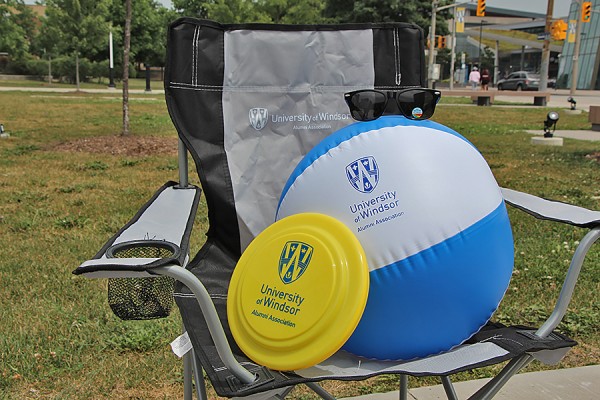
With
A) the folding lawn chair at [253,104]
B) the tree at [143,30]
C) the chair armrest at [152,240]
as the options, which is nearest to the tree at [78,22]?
the tree at [143,30]

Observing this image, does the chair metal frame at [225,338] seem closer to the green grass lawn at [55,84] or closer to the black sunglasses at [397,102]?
the black sunglasses at [397,102]

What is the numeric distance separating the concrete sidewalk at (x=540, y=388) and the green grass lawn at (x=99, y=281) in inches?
4.5

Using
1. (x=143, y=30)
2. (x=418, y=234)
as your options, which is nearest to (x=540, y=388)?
(x=418, y=234)

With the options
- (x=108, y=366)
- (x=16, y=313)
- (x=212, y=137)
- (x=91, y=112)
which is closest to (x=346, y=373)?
(x=212, y=137)

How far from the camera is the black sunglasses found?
5.56 feet

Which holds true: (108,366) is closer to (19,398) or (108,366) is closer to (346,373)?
(19,398)

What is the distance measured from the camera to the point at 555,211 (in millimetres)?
1748

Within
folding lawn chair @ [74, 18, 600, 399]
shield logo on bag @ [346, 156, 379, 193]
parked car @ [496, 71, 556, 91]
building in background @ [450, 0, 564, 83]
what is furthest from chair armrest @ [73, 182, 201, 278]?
building in background @ [450, 0, 564, 83]

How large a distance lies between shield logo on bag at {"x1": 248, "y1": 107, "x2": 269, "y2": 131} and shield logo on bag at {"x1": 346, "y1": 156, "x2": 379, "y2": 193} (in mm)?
793

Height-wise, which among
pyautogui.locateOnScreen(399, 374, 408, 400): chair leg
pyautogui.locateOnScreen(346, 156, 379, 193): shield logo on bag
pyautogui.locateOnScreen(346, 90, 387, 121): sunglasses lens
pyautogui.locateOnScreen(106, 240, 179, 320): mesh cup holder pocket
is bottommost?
pyautogui.locateOnScreen(399, 374, 408, 400): chair leg

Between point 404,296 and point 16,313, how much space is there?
220 cm

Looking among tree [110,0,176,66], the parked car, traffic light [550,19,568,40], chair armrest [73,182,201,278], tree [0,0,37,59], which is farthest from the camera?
tree [0,0,37,59]

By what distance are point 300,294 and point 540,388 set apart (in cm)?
144

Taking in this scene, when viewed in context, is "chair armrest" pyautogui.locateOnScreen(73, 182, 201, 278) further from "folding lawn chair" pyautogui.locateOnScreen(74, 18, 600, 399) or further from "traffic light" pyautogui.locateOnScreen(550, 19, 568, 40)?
"traffic light" pyautogui.locateOnScreen(550, 19, 568, 40)
